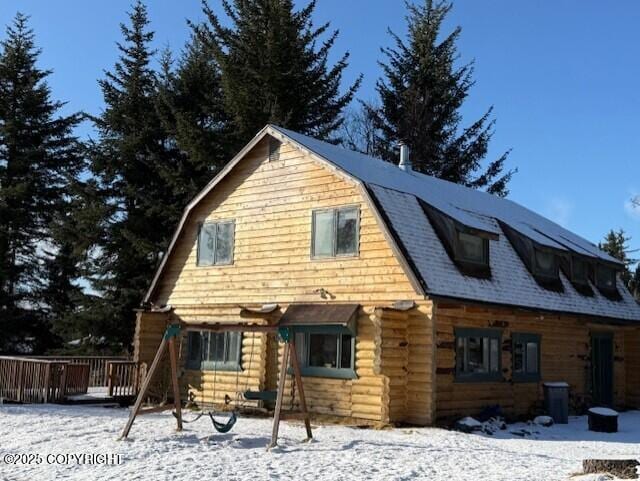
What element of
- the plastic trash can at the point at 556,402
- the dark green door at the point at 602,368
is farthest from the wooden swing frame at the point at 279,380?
the dark green door at the point at 602,368

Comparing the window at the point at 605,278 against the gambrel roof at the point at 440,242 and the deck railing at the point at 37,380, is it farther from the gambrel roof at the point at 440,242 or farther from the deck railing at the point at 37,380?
the deck railing at the point at 37,380

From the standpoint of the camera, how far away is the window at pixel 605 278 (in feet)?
71.6

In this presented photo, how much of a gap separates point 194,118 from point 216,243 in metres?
14.6

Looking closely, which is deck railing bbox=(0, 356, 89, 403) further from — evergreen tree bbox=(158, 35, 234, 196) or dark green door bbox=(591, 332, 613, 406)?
dark green door bbox=(591, 332, 613, 406)

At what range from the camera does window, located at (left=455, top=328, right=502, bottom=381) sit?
15281 millimetres

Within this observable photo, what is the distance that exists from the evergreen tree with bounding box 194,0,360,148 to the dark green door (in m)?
14.6

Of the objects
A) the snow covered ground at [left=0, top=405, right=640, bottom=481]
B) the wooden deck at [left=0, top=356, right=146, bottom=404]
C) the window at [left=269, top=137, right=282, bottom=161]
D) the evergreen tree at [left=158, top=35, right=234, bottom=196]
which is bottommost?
the snow covered ground at [left=0, top=405, right=640, bottom=481]

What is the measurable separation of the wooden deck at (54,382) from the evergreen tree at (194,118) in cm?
1196

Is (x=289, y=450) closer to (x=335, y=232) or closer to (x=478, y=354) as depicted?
(x=478, y=354)

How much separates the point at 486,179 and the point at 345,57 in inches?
379

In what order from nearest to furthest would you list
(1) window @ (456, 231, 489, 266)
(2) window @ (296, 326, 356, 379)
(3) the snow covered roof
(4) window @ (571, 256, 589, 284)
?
(3) the snow covered roof
(2) window @ (296, 326, 356, 379)
(1) window @ (456, 231, 489, 266)
(4) window @ (571, 256, 589, 284)

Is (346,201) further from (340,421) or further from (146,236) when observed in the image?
(146,236)

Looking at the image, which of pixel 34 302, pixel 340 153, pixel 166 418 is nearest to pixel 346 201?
pixel 340 153

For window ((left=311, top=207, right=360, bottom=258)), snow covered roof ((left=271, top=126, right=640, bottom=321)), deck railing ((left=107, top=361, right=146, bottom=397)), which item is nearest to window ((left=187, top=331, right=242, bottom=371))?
deck railing ((left=107, top=361, right=146, bottom=397))
